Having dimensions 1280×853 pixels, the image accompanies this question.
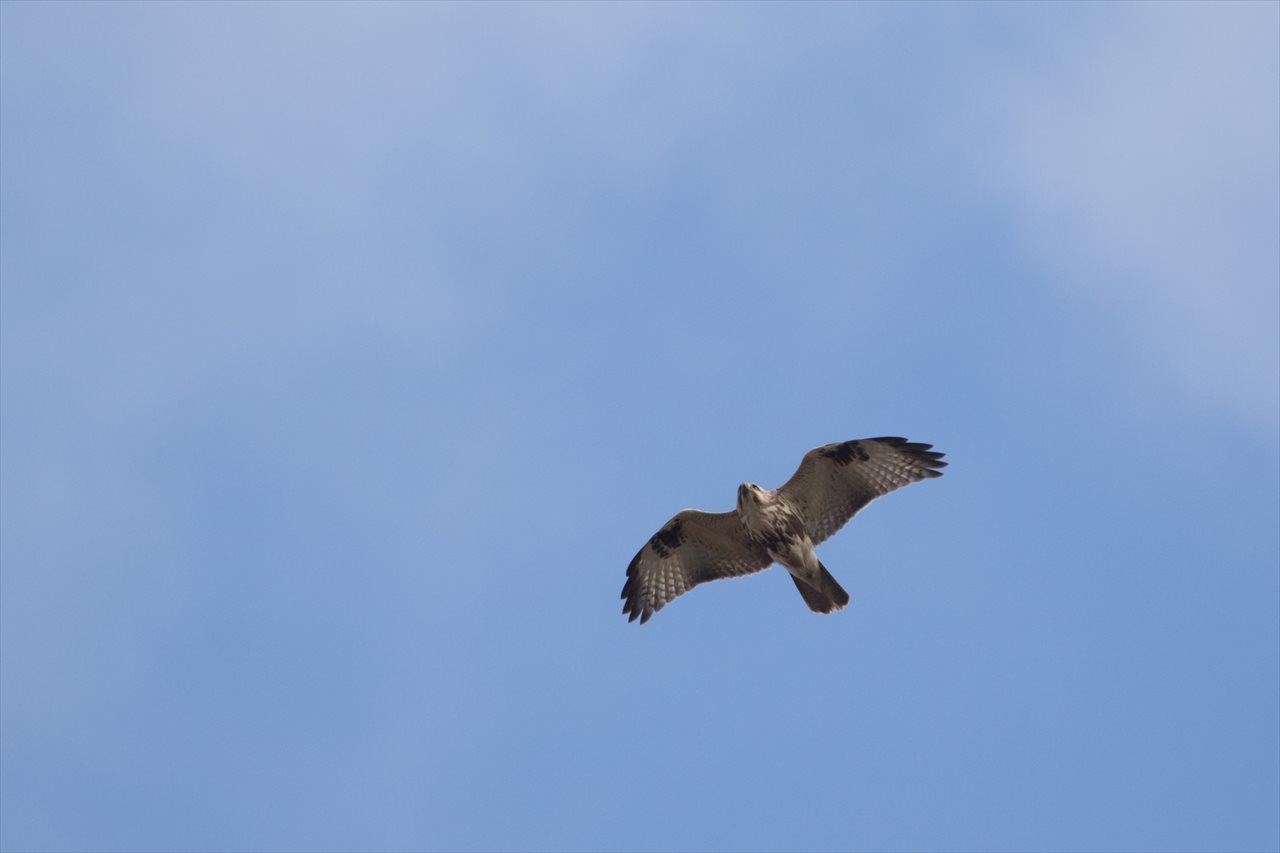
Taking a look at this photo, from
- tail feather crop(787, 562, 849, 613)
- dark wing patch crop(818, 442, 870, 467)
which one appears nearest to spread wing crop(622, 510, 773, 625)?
tail feather crop(787, 562, 849, 613)

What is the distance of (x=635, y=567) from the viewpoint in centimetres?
1652

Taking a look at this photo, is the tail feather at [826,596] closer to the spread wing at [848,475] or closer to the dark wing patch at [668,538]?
the spread wing at [848,475]

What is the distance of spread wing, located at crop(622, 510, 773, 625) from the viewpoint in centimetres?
1582

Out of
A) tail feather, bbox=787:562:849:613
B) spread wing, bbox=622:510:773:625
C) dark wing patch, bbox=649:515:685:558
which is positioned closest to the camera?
tail feather, bbox=787:562:849:613

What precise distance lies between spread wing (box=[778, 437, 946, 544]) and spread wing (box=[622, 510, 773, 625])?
710 mm

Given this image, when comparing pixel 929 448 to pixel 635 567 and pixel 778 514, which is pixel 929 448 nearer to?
pixel 778 514

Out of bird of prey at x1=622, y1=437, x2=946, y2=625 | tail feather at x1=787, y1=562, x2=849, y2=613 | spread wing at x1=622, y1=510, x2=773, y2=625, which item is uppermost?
spread wing at x1=622, y1=510, x2=773, y2=625

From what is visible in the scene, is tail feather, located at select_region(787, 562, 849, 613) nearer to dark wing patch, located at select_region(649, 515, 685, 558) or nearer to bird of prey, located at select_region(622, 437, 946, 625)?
bird of prey, located at select_region(622, 437, 946, 625)

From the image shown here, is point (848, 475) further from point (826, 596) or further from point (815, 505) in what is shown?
point (826, 596)

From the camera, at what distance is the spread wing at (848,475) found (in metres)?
15.2

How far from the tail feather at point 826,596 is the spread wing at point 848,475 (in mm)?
411

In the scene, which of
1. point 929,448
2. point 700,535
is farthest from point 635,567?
point 929,448

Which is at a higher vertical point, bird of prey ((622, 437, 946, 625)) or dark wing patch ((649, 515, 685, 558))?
dark wing patch ((649, 515, 685, 558))

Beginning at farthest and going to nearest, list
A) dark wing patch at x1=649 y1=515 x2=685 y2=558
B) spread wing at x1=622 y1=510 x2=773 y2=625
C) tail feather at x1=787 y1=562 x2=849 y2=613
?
dark wing patch at x1=649 y1=515 x2=685 y2=558 → spread wing at x1=622 y1=510 x2=773 y2=625 → tail feather at x1=787 y1=562 x2=849 y2=613
